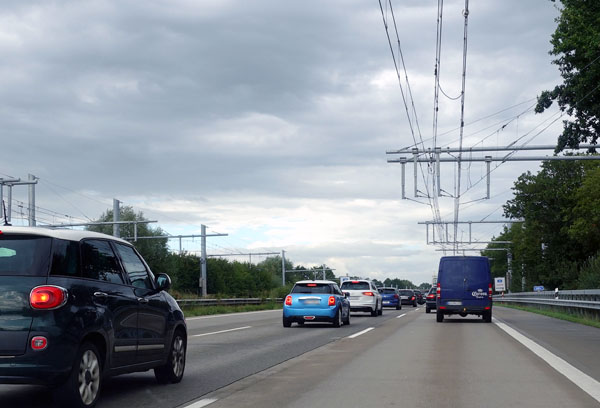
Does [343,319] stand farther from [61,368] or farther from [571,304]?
[61,368]

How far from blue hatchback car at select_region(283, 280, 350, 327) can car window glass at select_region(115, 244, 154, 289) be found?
49.5 feet

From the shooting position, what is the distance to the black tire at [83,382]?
24.4 feet

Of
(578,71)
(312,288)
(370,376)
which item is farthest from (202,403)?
(578,71)

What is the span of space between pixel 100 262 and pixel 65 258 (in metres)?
0.72

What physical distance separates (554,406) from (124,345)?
14.7 feet

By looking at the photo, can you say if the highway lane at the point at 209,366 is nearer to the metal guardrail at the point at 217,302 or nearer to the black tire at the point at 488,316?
the black tire at the point at 488,316

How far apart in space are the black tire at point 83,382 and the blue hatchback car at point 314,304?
16680 millimetres

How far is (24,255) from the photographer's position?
7.51m

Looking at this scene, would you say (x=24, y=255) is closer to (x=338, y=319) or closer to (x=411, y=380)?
(x=411, y=380)

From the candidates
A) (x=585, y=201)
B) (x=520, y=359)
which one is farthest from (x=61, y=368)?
(x=585, y=201)

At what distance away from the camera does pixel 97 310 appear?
312 inches

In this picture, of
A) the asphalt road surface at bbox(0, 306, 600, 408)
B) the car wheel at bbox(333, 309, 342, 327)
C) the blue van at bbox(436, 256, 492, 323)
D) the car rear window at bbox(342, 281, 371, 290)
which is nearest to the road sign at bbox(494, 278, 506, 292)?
the car rear window at bbox(342, 281, 371, 290)

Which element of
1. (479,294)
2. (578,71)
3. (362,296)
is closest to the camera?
(578,71)

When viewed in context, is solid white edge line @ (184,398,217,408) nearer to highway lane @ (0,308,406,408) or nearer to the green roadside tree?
highway lane @ (0,308,406,408)
